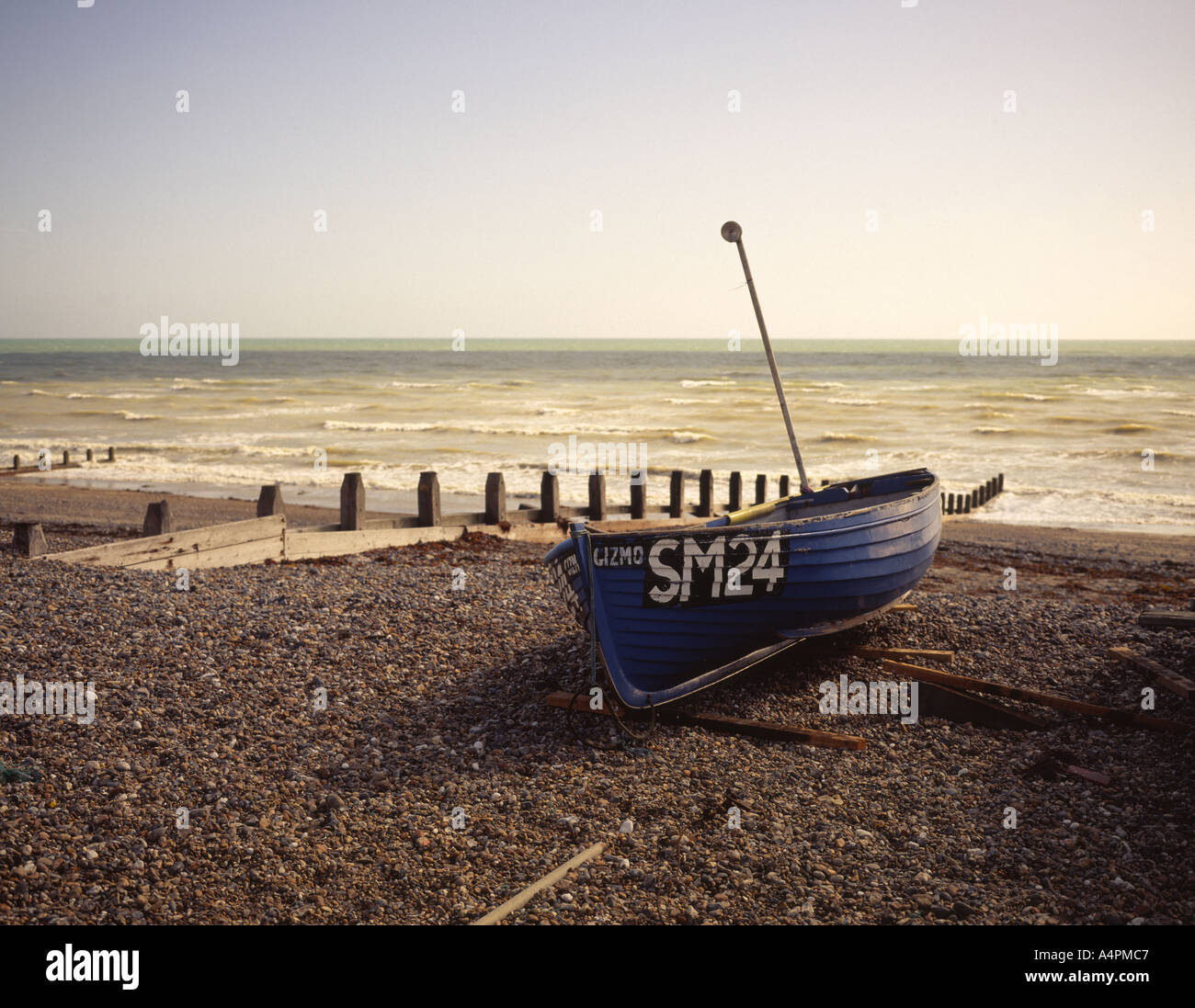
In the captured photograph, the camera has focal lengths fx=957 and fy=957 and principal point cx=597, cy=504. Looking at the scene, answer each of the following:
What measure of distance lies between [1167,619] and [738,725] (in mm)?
5104

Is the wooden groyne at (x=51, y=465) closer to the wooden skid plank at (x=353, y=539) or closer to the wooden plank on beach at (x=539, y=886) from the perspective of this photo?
the wooden skid plank at (x=353, y=539)

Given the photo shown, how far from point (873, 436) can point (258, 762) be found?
37098 mm

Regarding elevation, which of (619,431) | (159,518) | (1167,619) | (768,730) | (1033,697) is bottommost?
(768,730)

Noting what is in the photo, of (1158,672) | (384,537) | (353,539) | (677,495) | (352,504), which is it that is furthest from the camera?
(677,495)

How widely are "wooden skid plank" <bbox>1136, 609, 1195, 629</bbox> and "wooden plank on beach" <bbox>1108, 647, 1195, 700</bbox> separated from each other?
900mm

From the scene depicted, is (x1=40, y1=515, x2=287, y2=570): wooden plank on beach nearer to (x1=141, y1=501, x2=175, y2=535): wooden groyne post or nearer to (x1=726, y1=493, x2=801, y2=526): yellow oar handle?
(x1=141, y1=501, x2=175, y2=535): wooden groyne post

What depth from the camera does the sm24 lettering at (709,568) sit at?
7277 mm

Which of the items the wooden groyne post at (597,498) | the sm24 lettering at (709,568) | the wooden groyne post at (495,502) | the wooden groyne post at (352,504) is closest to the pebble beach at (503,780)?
the sm24 lettering at (709,568)

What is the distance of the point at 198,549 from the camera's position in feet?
35.2

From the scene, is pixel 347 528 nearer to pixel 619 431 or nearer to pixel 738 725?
pixel 738 725

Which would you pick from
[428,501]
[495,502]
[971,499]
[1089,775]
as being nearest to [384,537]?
[428,501]

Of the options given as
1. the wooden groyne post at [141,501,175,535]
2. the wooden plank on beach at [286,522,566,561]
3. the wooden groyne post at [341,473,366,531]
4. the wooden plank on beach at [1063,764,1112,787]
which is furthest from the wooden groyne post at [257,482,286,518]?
the wooden plank on beach at [1063,764,1112,787]

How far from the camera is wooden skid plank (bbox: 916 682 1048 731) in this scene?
7.50 meters

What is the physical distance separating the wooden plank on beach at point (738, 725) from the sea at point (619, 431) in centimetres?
1439
